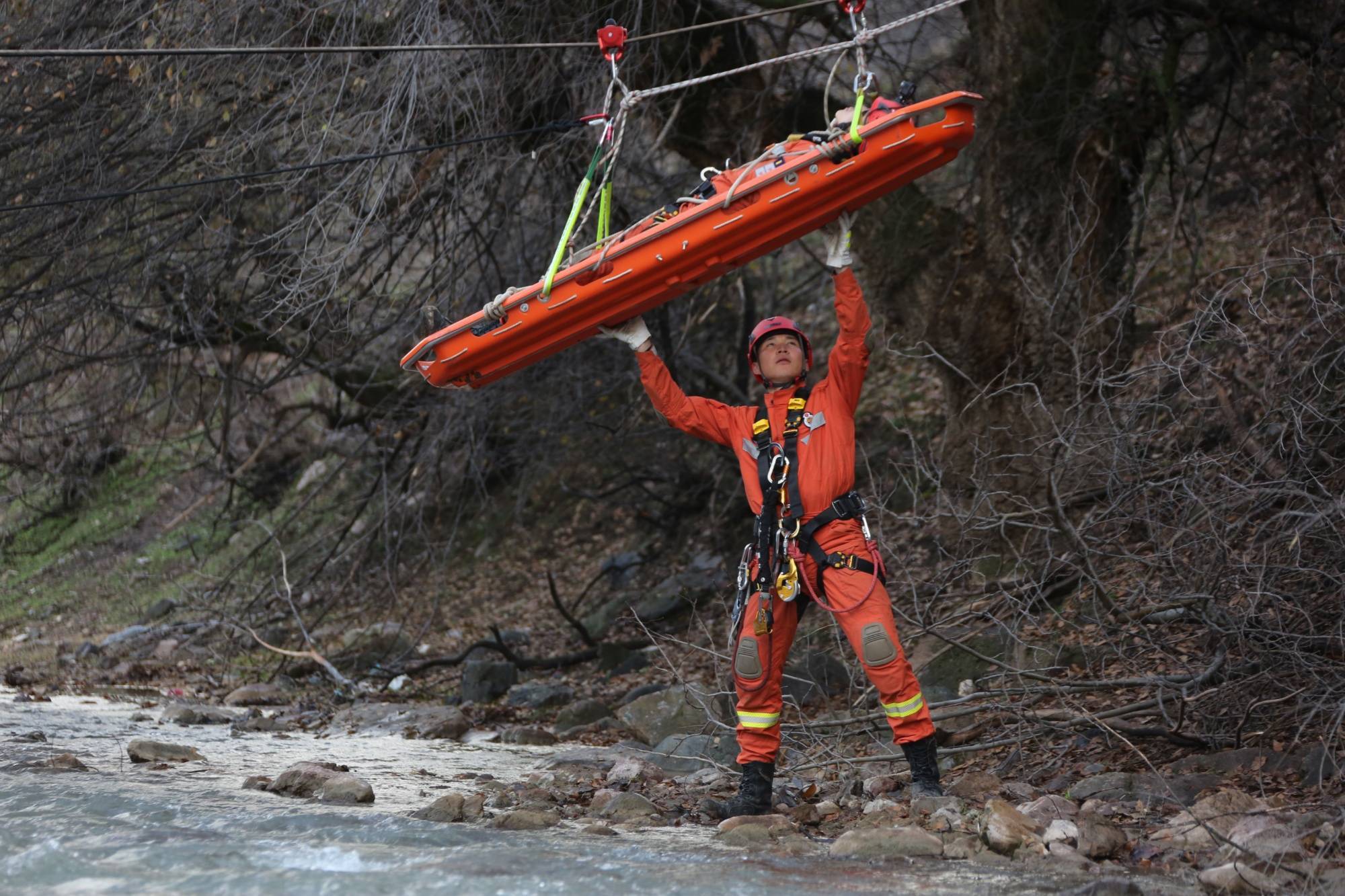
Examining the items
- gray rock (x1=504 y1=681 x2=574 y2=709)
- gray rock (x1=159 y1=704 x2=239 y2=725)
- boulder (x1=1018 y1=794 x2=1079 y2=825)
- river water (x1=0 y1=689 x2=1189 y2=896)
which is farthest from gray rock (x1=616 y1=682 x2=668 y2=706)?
boulder (x1=1018 y1=794 x2=1079 y2=825)

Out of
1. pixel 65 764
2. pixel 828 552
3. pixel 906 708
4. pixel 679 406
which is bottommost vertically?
pixel 65 764

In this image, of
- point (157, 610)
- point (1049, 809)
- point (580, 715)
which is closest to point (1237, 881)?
point (1049, 809)

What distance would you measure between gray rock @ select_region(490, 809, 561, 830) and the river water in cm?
7

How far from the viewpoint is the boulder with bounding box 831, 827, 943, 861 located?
4090mm

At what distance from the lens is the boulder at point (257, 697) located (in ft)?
31.4

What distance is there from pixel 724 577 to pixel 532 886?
7.35m

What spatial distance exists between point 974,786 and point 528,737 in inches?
140

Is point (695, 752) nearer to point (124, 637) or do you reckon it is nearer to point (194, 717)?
point (194, 717)

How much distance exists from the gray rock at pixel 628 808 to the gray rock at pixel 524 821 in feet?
1.09

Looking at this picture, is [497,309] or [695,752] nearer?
[497,309]

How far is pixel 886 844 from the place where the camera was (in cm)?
411

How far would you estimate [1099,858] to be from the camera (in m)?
4.06

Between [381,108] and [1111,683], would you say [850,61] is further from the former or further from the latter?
[1111,683]

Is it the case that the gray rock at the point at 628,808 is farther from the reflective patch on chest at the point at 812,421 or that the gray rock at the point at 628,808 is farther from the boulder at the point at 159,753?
the boulder at the point at 159,753
